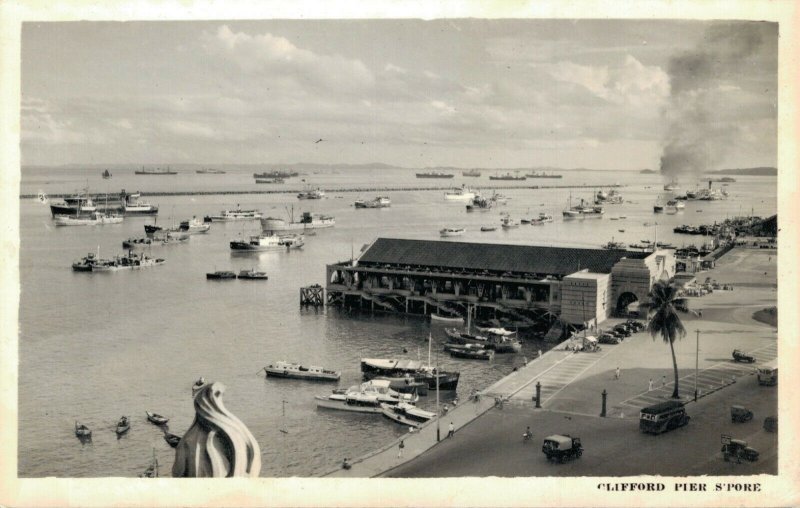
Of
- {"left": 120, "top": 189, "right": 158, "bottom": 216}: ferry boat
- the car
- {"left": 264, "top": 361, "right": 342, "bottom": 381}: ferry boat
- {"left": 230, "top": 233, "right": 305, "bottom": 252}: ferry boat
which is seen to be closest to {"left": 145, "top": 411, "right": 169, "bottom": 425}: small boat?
{"left": 264, "top": 361, "right": 342, "bottom": 381}: ferry boat

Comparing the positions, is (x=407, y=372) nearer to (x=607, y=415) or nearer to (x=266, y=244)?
(x=607, y=415)

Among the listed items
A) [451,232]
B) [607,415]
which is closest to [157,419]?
[607,415]

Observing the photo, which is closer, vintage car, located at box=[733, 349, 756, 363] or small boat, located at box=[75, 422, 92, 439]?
small boat, located at box=[75, 422, 92, 439]

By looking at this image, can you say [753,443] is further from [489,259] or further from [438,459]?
[489,259]

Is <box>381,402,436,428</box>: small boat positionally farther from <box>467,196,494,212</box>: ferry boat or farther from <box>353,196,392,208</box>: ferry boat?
<box>353,196,392,208</box>: ferry boat

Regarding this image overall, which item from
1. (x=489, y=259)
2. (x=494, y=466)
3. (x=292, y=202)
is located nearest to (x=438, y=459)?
(x=494, y=466)

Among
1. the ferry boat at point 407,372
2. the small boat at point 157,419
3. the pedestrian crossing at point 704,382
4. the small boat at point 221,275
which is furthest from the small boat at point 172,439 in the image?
the small boat at point 221,275
